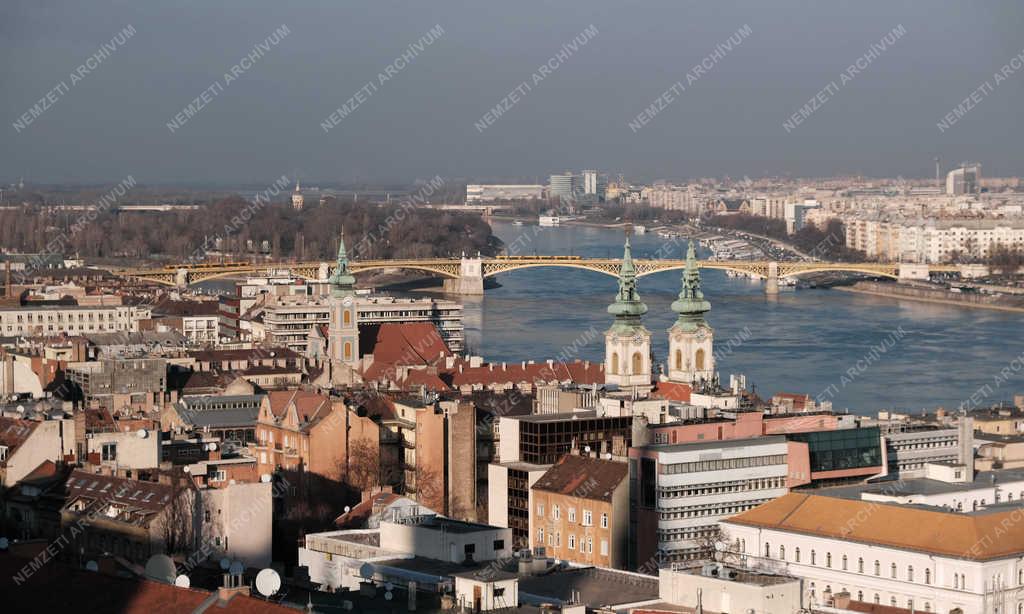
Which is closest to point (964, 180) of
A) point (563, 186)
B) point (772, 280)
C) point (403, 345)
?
point (563, 186)

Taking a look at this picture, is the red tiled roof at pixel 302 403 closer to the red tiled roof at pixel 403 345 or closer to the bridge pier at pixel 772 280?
the red tiled roof at pixel 403 345

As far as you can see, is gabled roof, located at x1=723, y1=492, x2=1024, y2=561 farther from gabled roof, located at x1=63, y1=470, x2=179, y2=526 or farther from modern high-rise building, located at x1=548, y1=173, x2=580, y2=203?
modern high-rise building, located at x1=548, y1=173, x2=580, y2=203

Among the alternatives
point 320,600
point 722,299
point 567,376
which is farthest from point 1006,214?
point 320,600

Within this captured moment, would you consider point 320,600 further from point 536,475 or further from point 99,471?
point 536,475

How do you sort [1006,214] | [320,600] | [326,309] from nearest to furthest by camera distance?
[320,600], [326,309], [1006,214]

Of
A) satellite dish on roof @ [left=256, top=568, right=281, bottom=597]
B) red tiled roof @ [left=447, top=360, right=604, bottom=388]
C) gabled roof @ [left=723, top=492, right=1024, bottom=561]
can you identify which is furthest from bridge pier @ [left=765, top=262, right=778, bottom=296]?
satellite dish on roof @ [left=256, top=568, right=281, bottom=597]

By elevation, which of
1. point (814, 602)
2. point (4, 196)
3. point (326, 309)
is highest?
point (4, 196)
